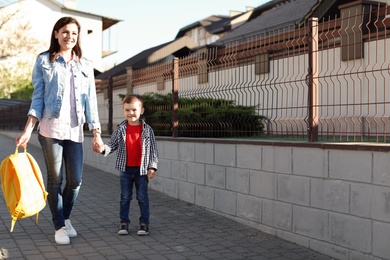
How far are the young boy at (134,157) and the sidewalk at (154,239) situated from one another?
266mm

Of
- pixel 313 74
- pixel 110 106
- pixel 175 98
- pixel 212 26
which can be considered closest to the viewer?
pixel 313 74

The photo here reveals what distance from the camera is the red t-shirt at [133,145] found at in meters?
5.76

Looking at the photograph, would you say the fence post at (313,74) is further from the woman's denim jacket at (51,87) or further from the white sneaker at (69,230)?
the white sneaker at (69,230)

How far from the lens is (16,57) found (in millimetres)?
40875

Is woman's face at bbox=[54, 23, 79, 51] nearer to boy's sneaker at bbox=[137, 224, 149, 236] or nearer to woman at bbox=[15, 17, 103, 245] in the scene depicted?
woman at bbox=[15, 17, 103, 245]

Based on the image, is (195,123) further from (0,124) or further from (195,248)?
(0,124)

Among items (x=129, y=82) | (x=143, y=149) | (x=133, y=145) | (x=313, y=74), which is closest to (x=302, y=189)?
(x=313, y=74)

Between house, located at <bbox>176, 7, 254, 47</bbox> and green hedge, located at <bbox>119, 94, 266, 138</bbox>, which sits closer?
green hedge, located at <bbox>119, 94, 266, 138</bbox>

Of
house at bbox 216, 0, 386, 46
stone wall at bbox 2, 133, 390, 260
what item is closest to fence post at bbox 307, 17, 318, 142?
stone wall at bbox 2, 133, 390, 260

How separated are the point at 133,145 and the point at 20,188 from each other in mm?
1400

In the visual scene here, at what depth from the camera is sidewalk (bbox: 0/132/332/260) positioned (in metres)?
4.94

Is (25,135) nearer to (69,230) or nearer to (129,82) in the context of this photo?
(69,230)

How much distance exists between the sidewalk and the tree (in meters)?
28.7

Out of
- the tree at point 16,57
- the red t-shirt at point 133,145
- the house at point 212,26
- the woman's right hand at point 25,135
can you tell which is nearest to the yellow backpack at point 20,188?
the woman's right hand at point 25,135
